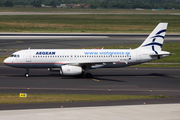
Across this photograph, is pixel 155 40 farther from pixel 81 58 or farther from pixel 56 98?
pixel 56 98

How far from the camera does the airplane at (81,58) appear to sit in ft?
147

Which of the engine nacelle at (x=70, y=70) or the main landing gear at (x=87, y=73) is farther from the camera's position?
the main landing gear at (x=87, y=73)

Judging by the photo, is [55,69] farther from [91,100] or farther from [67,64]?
[91,100]

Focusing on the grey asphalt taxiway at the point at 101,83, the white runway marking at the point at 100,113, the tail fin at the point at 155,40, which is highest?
the tail fin at the point at 155,40

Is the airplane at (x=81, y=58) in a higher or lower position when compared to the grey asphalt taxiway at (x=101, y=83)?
higher

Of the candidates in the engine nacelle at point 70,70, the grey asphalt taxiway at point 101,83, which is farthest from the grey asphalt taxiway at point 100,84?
the engine nacelle at point 70,70

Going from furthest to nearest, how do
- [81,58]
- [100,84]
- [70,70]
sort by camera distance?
[81,58] < [70,70] < [100,84]

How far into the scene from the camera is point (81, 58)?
46.1m

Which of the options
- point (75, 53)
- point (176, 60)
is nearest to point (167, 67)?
point (176, 60)

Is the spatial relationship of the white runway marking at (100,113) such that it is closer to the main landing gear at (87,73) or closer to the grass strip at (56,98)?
the grass strip at (56,98)

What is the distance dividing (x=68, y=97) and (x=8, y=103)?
21.2 ft

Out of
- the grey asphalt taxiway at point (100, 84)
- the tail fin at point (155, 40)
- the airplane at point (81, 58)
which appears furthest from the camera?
the tail fin at point (155, 40)

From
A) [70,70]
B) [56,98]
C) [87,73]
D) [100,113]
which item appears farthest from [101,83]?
[100,113]

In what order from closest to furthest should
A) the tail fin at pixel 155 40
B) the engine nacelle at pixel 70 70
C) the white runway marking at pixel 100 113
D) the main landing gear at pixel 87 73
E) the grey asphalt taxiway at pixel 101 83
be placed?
the white runway marking at pixel 100 113
the grey asphalt taxiway at pixel 101 83
the engine nacelle at pixel 70 70
the main landing gear at pixel 87 73
the tail fin at pixel 155 40
